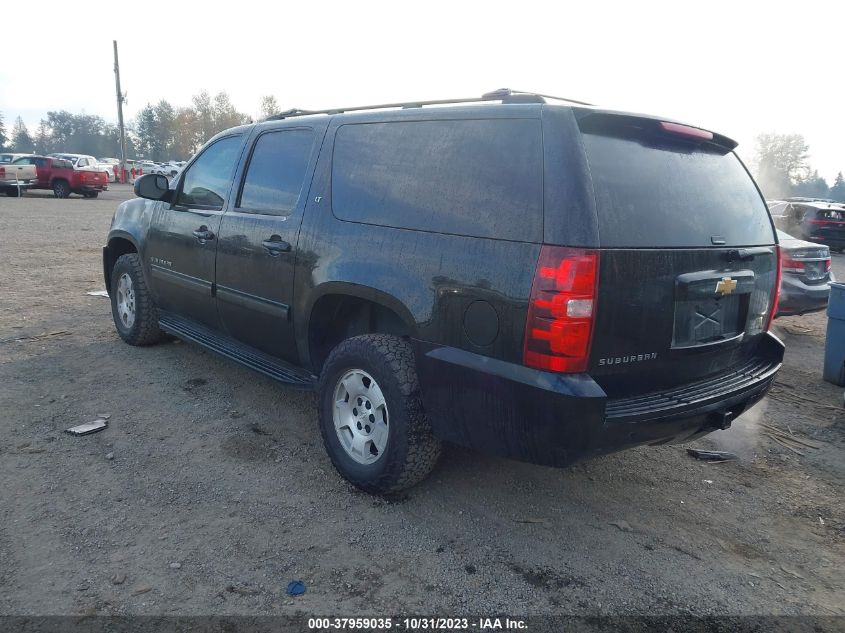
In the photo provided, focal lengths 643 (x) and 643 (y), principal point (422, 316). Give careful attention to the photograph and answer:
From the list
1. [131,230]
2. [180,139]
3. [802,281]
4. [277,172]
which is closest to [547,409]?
[277,172]

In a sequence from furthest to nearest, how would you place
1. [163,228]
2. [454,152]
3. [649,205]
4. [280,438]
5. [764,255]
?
[163,228]
[280,438]
[764,255]
[454,152]
[649,205]

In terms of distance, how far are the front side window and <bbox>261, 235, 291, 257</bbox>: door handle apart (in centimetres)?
82

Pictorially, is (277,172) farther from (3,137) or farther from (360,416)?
(3,137)

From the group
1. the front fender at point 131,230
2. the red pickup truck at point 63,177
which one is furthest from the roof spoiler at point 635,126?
the red pickup truck at point 63,177

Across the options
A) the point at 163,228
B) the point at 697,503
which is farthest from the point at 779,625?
the point at 163,228

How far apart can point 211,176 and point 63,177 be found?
24.9 metres

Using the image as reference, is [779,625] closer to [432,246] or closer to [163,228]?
[432,246]

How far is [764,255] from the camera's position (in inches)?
131

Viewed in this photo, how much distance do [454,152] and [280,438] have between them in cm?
216

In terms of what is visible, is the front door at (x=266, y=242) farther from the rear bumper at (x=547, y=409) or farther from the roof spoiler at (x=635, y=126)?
the roof spoiler at (x=635, y=126)

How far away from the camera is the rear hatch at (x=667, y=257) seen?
2648mm

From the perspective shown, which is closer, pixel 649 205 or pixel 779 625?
pixel 779 625

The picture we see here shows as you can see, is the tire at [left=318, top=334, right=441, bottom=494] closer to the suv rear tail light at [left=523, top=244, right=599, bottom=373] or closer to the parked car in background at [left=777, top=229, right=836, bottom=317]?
the suv rear tail light at [left=523, top=244, right=599, bottom=373]

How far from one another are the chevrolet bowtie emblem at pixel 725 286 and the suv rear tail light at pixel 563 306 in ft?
2.66
